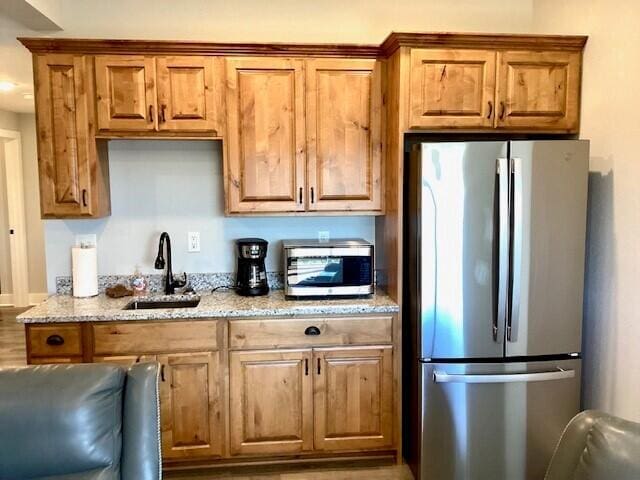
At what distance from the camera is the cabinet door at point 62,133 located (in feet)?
9.09

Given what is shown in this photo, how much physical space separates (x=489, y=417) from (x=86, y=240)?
251 cm

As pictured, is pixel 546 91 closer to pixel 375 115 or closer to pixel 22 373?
pixel 375 115

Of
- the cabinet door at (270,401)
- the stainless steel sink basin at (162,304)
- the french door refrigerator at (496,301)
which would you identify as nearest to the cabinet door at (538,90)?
the french door refrigerator at (496,301)

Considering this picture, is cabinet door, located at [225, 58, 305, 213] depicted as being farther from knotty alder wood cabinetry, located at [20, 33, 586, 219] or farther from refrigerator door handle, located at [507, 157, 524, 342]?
refrigerator door handle, located at [507, 157, 524, 342]

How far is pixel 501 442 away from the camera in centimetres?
255

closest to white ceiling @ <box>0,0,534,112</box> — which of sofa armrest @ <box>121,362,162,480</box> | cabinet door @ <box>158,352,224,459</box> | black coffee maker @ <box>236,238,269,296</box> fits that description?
black coffee maker @ <box>236,238,269,296</box>

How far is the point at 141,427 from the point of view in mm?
1541

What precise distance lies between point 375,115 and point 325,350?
134 cm

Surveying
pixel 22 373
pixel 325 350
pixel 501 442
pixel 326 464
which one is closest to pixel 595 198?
pixel 501 442

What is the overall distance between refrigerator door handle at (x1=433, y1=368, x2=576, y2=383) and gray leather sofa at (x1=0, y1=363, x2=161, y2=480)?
146cm

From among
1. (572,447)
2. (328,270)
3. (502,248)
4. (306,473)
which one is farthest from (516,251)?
(306,473)

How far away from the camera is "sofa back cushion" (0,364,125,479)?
1.43 m

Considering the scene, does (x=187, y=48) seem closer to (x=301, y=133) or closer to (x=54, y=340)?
(x=301, y=133)

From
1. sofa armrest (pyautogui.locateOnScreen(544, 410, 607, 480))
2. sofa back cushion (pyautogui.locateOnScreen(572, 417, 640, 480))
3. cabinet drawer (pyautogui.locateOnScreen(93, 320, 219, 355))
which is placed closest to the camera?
sofa back cushion (pyautogui.locateOnScreen(572, 417, 640, 480))
